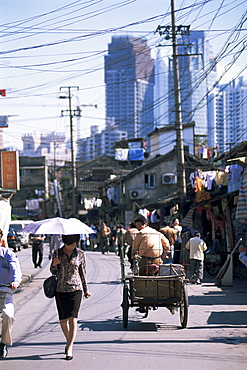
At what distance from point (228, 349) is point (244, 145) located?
510 inches

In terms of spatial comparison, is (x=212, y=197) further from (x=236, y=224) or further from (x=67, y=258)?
(x=67, y=258)

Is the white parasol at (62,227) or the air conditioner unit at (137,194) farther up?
the air conditioner unit at (137,194)

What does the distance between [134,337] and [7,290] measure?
2.50 metres

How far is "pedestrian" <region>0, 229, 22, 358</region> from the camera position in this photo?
27.1 ft

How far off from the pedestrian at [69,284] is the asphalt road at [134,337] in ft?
1.50

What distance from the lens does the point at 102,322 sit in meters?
11.4

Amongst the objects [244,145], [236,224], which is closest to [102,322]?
[244,145]

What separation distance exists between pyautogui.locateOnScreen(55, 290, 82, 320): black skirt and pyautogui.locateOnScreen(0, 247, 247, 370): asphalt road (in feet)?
1.99

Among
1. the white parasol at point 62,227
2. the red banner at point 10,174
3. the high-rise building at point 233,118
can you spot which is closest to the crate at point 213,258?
the high-rise building at point 233,118

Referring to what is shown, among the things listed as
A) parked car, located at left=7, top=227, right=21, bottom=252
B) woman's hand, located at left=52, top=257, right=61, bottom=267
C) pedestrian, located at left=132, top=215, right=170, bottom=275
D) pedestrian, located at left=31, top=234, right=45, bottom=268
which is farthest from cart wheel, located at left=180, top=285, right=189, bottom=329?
parked car, located at left=7, top=227, right=21, bottom=252

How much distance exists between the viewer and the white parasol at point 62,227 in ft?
30.0

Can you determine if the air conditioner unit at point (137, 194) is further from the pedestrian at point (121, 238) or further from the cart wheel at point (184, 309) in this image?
the cart wheel at point (184, 309)

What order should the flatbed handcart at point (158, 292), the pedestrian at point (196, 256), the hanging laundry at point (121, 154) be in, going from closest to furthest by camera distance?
the flatbed handcart at point (158, 292) < the pedestrian at point (196, 256) < the hanging laundry at point (121, 154)

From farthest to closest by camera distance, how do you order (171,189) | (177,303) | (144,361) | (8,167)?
(171,189) → (8,167) → (177,303) → (144,361)
